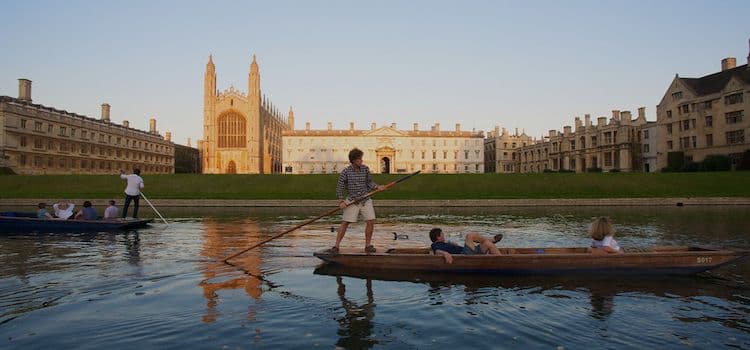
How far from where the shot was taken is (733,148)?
194 feet

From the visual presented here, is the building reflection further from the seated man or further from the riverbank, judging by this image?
the riverbank

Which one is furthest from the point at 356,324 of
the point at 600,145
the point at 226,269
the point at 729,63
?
the point at 600,145

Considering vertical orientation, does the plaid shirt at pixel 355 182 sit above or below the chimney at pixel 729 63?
below

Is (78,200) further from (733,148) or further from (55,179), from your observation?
(733,148)

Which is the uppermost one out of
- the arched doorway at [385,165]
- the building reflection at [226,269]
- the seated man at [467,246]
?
the arched doorway at [385,165]

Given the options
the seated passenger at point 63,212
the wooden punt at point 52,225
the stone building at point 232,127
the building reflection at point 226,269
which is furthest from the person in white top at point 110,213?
the stone building at point 232,127

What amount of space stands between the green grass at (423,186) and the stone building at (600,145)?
101ft

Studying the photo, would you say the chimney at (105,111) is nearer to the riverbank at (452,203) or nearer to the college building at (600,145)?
the riverbank at (452,203)

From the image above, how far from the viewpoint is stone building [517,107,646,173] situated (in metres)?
78.9

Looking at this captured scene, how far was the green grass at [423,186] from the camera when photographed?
41.7m

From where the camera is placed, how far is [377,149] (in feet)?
358

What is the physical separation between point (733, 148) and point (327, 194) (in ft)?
163

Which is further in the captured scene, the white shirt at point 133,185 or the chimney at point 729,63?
the chimney at point 729,63

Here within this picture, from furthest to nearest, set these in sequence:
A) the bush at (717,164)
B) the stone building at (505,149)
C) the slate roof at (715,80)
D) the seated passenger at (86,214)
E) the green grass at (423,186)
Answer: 1. the stone building at (505,149)
2. the slate roof at (715,80)
3. the bush at (717,164)
4. the green grass at (423,186)
5. the seated passenger at (86,214)
